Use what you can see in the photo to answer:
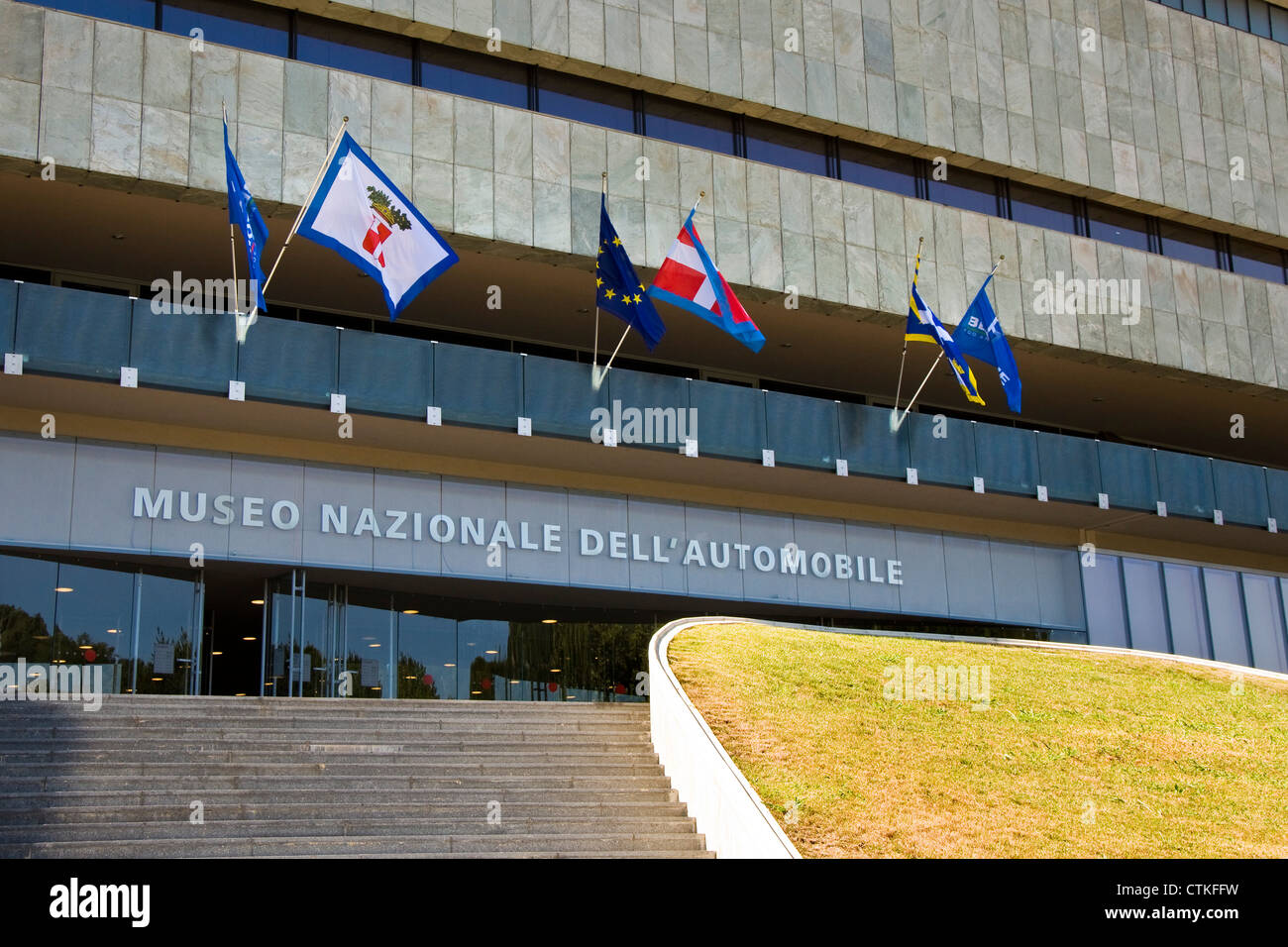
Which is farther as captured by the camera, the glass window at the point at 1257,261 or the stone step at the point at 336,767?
the glass window at the point at 1257,261

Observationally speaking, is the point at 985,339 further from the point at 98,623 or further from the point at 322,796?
the point at 322,796

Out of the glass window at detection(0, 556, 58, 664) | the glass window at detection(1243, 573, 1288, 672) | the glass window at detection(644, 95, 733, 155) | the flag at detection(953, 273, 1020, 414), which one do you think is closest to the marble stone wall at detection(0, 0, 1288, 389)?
the glass window at detection(644, 95, 733, 155)

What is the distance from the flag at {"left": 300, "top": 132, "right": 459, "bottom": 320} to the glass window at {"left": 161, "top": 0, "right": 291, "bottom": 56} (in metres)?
5.22

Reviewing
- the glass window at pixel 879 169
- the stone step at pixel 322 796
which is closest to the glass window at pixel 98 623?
the stone step at pixel 322 796

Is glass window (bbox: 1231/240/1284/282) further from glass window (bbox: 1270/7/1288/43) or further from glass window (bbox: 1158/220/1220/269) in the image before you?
glass window (bbox: 1270/7/1288/43)

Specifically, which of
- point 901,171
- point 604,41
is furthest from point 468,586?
point 901,171

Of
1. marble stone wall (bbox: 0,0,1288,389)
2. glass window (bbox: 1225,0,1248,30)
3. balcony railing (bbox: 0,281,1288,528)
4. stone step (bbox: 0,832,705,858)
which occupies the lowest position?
stone step (bbox: 0,832,705,858)

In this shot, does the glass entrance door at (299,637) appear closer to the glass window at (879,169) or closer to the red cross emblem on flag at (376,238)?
the red cross emblem on flag at (376,238)

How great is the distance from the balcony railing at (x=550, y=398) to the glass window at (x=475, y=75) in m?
5.14

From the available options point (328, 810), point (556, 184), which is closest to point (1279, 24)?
point (556, 184)

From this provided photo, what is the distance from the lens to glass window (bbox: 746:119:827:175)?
2969cm

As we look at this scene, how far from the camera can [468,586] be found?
2580 cm

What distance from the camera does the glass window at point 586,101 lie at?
2759 centimetres
